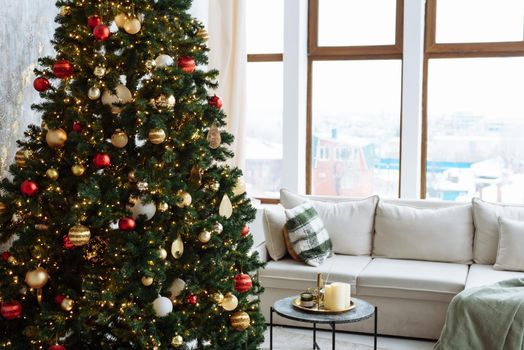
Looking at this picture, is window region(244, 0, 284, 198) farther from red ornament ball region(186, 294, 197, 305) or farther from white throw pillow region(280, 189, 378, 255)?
red ornament ball region(186, 294, 197, 305)

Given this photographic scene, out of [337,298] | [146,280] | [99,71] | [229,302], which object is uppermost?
A: [99,71]

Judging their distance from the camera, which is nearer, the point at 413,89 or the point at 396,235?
the point at 396,235

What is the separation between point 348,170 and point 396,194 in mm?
441

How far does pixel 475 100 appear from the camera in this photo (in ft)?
19.1

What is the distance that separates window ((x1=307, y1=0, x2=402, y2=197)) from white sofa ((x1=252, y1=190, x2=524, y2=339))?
0.84m

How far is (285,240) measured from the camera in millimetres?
4977

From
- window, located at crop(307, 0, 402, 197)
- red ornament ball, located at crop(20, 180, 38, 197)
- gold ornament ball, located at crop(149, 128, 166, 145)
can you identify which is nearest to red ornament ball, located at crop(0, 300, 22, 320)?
red ornament ball, located at crop(20, 180, 38, 197)

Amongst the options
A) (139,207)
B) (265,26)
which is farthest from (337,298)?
(265,26)

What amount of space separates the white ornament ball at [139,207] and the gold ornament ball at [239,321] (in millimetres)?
546

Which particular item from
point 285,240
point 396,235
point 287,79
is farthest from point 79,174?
point 287,79

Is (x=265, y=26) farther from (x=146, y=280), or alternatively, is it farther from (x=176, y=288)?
(x=146, y=280)

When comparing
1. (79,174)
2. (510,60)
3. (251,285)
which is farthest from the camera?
(510,60)

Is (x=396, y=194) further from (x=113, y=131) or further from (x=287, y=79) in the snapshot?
(x=113, y=131)

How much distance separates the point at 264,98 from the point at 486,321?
3.09 meters
